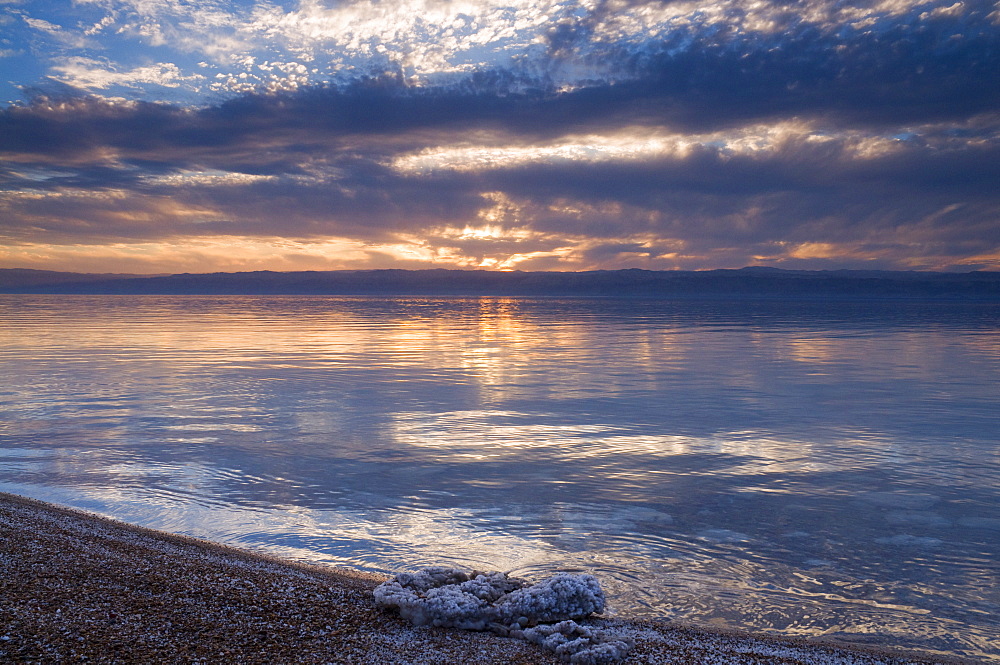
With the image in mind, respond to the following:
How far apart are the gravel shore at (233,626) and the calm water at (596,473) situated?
0.67 m

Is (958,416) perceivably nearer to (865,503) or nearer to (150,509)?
(865,503)

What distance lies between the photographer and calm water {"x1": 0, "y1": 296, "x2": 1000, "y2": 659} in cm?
526

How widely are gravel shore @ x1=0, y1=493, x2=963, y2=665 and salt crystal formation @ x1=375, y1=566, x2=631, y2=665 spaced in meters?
0.08

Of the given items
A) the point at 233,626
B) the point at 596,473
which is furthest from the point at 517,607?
the point at 596,473

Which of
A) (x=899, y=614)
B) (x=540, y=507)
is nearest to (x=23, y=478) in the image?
(x=540, y=507)

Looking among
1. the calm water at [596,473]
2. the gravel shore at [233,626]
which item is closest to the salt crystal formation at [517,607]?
the gravel shore at [233,626]

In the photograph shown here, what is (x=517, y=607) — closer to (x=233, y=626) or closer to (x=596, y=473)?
(x=233, y=626)

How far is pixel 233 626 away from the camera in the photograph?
12.8ft

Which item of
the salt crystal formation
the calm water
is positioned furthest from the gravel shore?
the calm water

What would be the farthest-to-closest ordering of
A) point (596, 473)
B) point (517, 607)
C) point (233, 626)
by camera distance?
point (596, 473) → point (517, 607) → point (233, 626)

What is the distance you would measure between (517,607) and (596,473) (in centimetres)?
397

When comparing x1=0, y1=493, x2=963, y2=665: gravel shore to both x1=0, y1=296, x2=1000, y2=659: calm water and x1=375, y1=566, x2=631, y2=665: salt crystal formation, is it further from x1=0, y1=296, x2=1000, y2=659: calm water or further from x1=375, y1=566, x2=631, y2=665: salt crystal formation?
x1=0, y1=296, x2=1000, y2=659: calm water

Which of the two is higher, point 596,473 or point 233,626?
point 233,626

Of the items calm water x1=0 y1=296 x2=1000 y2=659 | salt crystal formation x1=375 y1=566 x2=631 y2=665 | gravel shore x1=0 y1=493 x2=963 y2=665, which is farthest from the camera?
calm water x1=0 y1=296 x2=1000 y2=659
